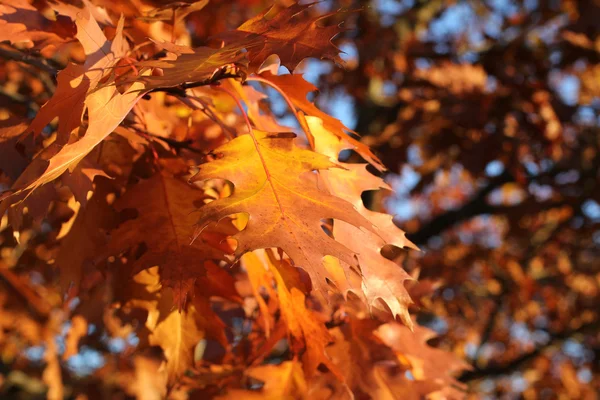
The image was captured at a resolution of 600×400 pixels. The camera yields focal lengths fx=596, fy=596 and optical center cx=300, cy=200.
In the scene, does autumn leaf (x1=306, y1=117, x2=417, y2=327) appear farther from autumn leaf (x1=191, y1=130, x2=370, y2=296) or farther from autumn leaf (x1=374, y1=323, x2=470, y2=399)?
autumn leaf (x1=374, y1=323, x2=470, y2=399)

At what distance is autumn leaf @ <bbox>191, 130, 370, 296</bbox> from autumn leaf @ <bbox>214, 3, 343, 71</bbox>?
147 millimetres

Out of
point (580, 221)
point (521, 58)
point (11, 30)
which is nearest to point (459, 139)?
point (521, 58)

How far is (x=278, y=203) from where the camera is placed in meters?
0.99

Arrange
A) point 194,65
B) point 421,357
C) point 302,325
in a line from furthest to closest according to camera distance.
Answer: point 421,357, point 302,325, point 194,65

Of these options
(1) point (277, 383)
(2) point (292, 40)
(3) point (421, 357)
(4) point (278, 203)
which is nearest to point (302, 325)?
(1) point (277, 383)

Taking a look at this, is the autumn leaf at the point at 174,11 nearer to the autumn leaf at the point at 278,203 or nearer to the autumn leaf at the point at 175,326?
the autumn leaf at the point at 278,203

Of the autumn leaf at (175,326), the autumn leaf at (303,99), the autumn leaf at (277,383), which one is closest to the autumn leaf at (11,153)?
the autumn leaf at (175,326)

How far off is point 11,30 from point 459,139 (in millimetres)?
2511

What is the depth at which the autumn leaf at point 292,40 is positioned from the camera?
94 centimetres

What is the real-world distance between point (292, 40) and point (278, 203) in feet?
0.88

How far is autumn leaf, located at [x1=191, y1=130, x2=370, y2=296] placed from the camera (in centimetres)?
94

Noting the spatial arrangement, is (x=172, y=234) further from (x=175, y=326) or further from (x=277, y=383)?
(x=277, y=383)

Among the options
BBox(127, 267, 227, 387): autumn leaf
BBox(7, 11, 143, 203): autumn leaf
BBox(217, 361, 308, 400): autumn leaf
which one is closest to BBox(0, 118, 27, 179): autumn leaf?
BBox(7, 11, 143, 203): autumn leaf

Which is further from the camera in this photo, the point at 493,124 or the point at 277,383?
the point at 493,124
